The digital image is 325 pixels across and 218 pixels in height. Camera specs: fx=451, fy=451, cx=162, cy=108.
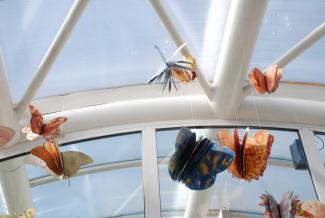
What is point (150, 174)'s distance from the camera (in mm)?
5691

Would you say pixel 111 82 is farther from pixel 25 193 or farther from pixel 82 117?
pixel 25 193

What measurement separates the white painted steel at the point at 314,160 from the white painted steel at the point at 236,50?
3.73ft

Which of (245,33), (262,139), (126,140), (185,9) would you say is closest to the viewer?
(262,139)

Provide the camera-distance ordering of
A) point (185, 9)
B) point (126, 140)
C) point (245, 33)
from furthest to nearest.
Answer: point (126, 140) < point (185, 9) < point (245, 33)

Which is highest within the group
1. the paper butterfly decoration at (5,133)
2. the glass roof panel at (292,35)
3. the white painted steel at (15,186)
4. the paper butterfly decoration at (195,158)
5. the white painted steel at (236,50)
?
the glass roof panel at (292,35)

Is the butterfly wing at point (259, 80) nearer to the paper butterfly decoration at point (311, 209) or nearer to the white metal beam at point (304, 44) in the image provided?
the paper butterfly decoration at point (311, 209)

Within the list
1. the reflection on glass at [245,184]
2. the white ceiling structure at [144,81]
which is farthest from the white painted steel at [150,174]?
the reflection on glass at [245,184]

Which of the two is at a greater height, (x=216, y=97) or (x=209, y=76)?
(x=209, y=76)

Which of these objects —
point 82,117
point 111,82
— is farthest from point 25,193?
point 111,82

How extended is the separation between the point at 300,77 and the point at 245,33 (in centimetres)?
206

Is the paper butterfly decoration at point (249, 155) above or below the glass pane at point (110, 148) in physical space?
below

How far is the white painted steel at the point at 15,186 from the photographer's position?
577cm

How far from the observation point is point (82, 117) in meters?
6.01

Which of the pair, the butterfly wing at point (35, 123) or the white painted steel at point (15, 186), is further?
the white painted steel at point (15, 186)
